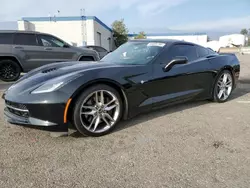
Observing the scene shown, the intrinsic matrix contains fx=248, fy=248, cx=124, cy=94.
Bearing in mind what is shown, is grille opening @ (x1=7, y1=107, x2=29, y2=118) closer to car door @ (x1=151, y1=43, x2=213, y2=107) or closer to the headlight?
the headlight

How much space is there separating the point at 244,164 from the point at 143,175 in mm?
1096

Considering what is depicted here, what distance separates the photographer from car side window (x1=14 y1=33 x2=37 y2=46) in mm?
8016

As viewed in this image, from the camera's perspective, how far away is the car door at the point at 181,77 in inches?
152

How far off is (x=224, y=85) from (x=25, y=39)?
629 cm

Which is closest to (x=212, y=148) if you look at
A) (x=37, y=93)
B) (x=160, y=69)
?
(x=160, y=69)

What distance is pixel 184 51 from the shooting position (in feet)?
14.7

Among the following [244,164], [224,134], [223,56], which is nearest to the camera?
[244,164]

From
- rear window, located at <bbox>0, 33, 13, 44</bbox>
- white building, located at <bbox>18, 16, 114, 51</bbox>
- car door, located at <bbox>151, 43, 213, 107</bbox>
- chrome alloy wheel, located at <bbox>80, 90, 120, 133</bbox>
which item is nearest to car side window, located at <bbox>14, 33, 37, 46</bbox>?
rear window, located at <bbox>0, 33, 13, 44</bbox>

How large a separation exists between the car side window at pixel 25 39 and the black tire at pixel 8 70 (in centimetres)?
70

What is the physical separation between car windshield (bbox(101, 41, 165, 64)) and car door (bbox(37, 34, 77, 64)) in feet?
14.8

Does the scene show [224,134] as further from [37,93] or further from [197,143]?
[37,93]

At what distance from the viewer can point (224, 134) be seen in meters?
3.40

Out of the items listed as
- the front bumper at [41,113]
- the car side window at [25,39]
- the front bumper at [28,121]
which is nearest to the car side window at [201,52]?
the front bumper at [41,113]

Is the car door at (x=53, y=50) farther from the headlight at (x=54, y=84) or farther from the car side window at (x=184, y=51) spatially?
the headlight at (x=54, y=84)
